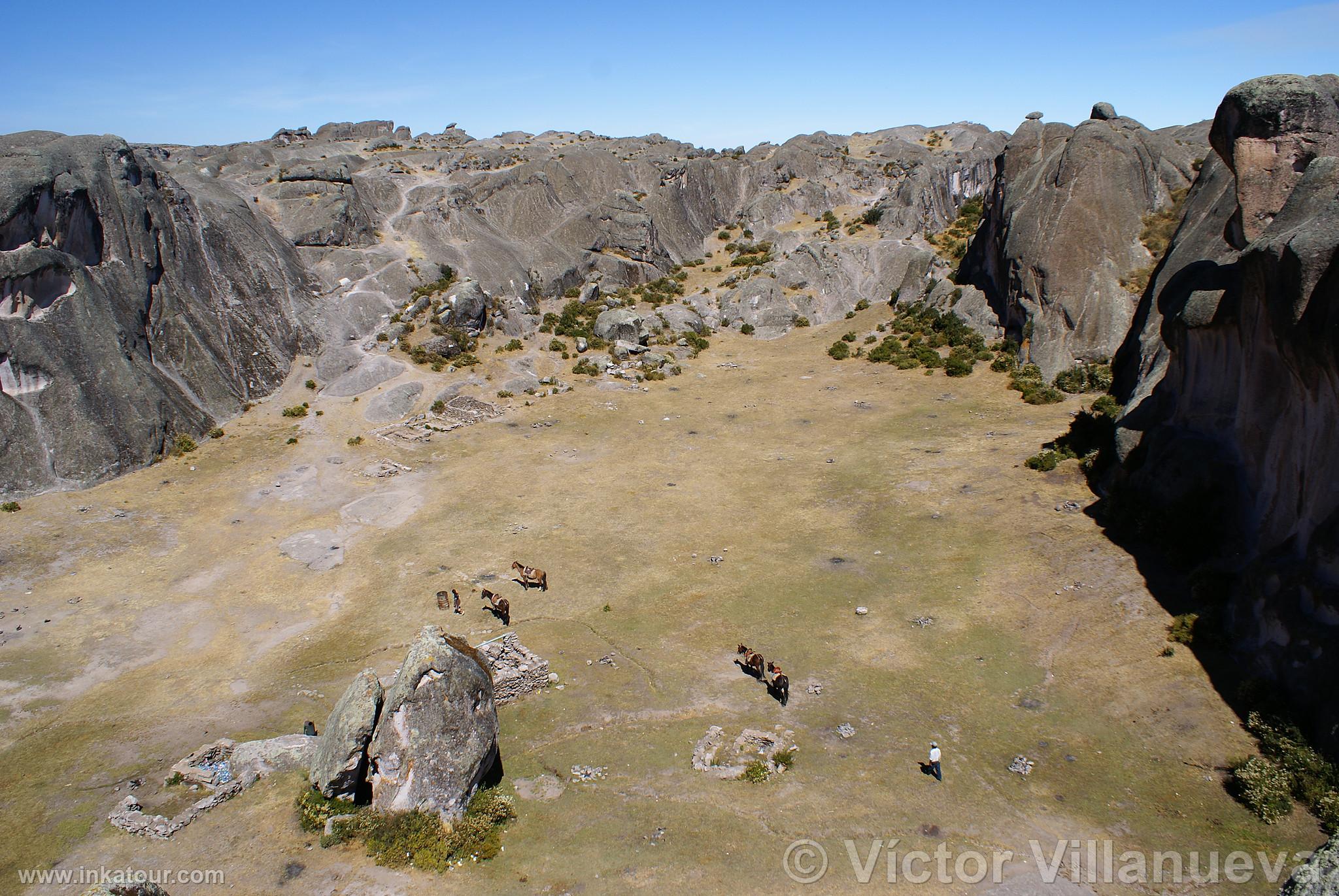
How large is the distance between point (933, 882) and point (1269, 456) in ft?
58.9

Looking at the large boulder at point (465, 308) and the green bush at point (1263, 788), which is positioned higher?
the large boulder at point (465, 308)

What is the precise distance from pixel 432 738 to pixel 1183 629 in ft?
70.1

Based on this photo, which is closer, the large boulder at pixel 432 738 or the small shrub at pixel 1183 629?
→ the large boulder at pixel 432 738

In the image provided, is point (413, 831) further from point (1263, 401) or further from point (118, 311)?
point (118, 311)

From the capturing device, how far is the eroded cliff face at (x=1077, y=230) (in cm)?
4709

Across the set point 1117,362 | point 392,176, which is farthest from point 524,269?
point 1117,362

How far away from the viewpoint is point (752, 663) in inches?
932

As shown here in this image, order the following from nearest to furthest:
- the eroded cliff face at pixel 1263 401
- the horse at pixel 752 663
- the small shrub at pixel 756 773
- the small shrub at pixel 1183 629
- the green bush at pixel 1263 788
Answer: the green bush at pixel 1263 788
the small shrub at pixel 756 773
the eroded cliff face at pixel 1263 401
the small shrub at pixel 1183 629
the horse at pixel 752 663

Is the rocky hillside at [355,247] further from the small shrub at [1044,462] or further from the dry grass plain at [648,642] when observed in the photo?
the small shrub at [1044,462]

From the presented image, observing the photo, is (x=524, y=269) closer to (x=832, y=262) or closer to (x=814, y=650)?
(x=832, y=262)

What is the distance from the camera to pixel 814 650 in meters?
24.9

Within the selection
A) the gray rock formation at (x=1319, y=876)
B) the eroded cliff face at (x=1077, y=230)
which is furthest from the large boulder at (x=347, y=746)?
the eroded cliff face at (x=1077, y=230)

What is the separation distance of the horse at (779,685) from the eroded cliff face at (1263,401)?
12.6m

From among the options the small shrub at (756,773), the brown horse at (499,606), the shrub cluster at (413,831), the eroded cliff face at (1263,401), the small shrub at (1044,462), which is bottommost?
the small shrub at (756,773)
